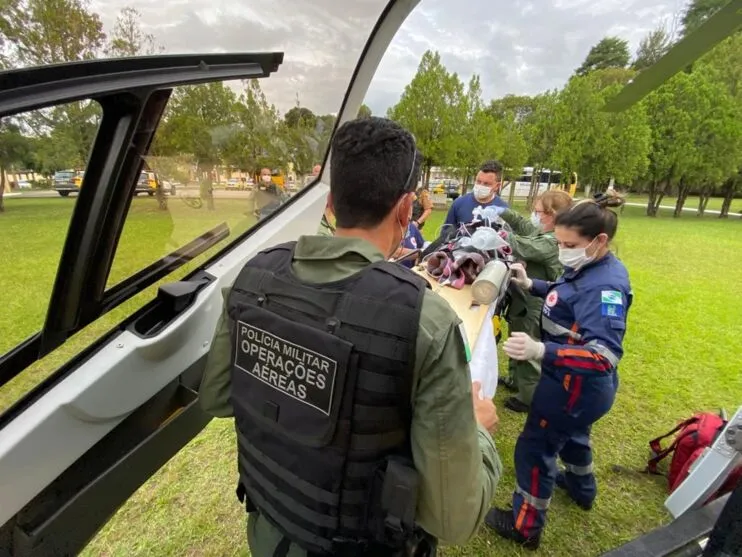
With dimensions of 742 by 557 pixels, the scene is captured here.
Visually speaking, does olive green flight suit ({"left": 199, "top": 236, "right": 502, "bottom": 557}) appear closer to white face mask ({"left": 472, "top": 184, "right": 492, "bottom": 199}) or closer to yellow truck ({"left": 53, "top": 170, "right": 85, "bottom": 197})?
yellow truck ({"left": 53, "top": 170, "right": 85, "bottom": 197})

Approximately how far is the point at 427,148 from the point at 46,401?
1936cm

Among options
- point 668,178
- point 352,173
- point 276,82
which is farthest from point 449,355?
point 668,178

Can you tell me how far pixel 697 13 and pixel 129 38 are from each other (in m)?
1.32

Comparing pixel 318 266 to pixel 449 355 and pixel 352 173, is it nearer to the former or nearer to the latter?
pixel 352 173

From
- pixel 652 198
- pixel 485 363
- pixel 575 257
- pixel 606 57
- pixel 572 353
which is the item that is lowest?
pixel 652 198

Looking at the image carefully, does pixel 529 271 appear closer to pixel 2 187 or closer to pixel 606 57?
pixel 2 187

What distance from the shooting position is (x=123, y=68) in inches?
36.3

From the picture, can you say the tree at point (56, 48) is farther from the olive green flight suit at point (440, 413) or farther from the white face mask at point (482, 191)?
the white face mask at point (482, 191)

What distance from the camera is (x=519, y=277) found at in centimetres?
269

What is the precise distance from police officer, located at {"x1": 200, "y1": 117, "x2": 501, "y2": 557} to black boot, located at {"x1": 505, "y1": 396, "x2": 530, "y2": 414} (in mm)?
2584

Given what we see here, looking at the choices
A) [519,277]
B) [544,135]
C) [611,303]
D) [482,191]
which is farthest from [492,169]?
[544,135]

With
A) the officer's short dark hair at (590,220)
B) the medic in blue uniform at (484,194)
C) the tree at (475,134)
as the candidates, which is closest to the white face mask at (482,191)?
the medic in blue uniform at (484,194)

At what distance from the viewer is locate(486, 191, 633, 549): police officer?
1.69 metres

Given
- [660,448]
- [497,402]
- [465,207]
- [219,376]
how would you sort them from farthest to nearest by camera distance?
[465,207] → [497,402] → [660,448] → [219,376]
